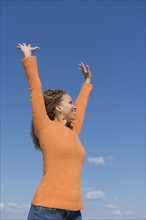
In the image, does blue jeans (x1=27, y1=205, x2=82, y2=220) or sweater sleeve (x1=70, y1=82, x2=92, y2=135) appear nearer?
blue jeans (x1=27, y1=205, x2=82, y2=220)

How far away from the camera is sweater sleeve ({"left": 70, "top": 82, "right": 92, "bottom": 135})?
19.1 ft

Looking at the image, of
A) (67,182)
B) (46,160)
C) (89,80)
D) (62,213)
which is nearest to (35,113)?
(46,160)

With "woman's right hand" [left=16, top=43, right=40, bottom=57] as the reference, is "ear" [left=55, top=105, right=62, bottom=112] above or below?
below

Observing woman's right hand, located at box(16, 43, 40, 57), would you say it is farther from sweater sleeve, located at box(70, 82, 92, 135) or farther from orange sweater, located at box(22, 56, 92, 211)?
sweater sleeve, located at box(70, 82, 92, 135)

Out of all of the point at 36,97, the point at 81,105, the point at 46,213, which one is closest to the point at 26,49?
the point at 36,97

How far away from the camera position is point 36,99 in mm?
4984

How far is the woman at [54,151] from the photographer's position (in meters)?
4.61

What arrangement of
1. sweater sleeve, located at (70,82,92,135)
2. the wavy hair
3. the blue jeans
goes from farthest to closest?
sweater sleeve, located at (70,82,92,135)
the wavy hair
the blue jeans

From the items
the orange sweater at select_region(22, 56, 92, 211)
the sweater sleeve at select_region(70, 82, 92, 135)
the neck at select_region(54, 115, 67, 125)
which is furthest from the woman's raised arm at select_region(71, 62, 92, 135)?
the orange sweater at select_region(22, 56, 92, 211)

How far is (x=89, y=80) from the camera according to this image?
6.61 metres

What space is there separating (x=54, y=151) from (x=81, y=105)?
5.08 feet

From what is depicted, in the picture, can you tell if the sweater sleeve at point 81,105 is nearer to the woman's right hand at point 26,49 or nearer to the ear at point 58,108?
the ear at point 58,108

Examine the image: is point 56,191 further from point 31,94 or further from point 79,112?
point 79,112

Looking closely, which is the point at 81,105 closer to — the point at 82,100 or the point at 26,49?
the point at 82,100
